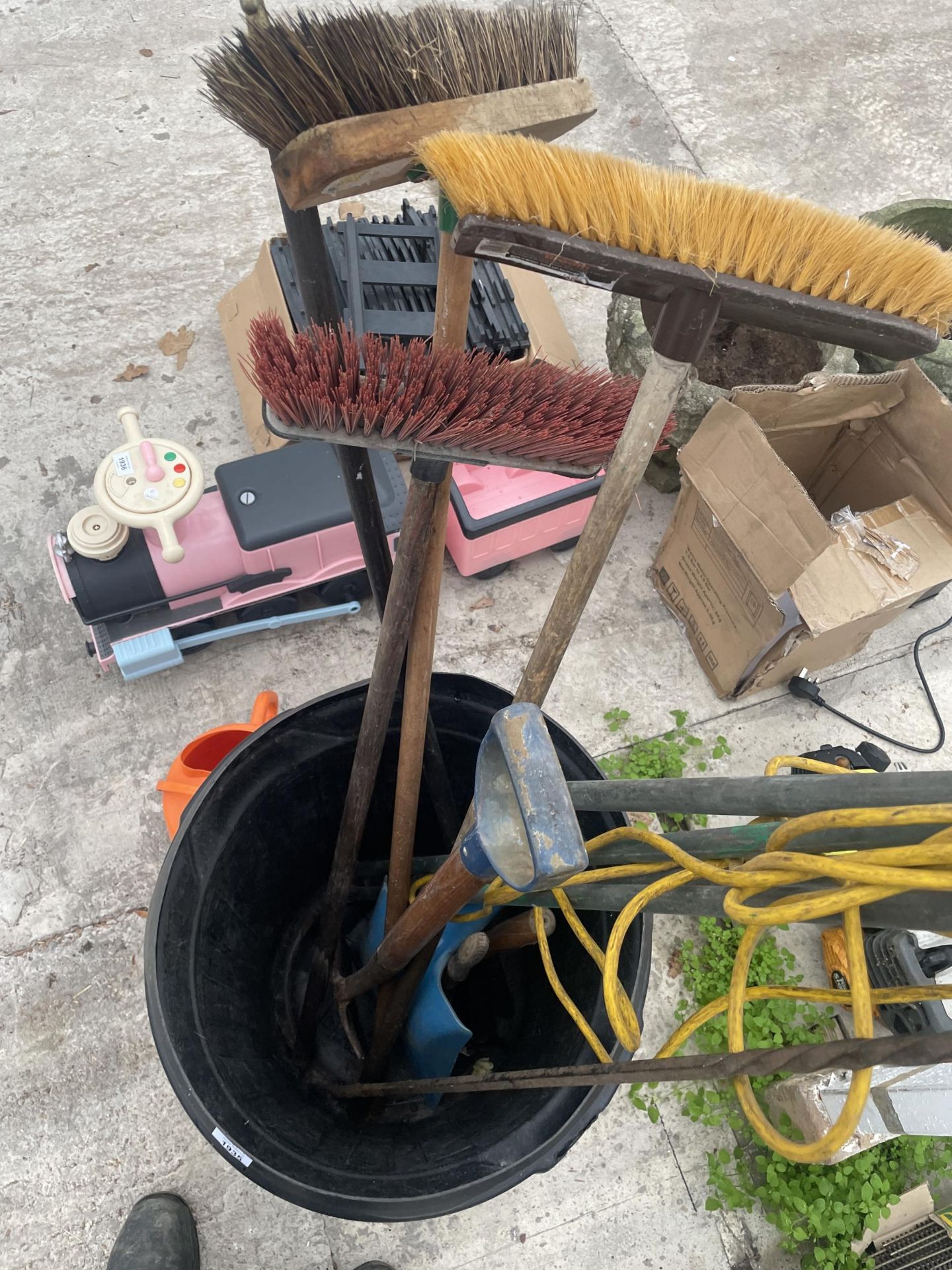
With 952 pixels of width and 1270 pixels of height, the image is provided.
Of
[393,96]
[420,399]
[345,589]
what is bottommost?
[345,589]

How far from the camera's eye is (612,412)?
977 mm

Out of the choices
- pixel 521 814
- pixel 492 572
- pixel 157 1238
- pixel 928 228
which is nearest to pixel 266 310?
pixel 492 572

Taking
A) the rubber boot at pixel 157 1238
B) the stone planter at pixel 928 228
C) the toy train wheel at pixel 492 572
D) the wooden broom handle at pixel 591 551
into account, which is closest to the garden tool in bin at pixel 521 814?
the wooden broom handle at pixel 591 551

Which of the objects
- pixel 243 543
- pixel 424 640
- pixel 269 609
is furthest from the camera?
pixel 269 609

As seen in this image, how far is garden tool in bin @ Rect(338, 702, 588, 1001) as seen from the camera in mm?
660

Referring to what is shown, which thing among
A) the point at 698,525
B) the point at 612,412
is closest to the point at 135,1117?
the point at 612,412

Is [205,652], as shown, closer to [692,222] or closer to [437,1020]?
[437,1020]

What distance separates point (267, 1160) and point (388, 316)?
57.8 inches

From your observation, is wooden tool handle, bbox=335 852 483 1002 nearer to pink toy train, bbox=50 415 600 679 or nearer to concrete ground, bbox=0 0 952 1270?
concrete ground, bbox=0 0 952 1270

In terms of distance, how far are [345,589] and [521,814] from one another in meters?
1.22

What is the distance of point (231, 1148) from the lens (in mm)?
849

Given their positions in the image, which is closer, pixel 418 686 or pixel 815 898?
pixel 815 898

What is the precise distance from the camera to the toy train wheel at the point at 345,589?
1801mm

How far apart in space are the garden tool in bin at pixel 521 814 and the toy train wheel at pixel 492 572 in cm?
121
